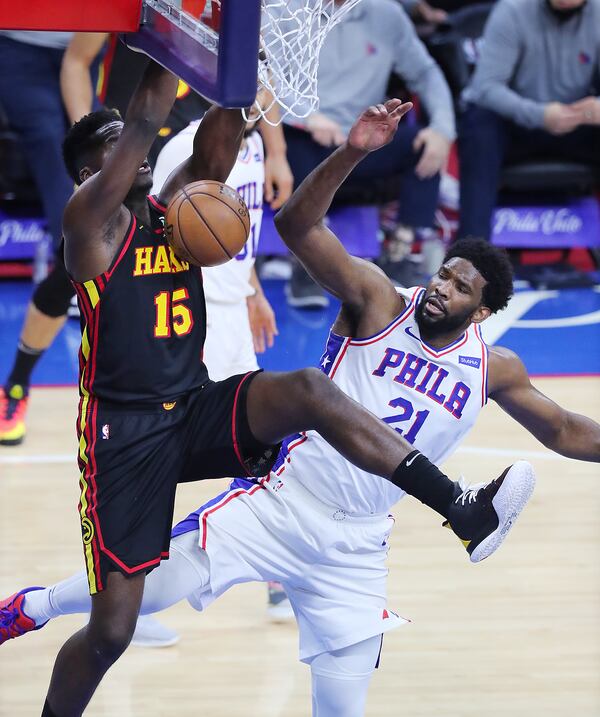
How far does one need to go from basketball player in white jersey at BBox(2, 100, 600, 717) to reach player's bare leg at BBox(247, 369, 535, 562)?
1.19 feet

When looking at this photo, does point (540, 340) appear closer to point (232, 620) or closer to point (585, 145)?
point (585, 145)

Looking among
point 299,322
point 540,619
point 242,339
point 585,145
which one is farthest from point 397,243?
point 540,619

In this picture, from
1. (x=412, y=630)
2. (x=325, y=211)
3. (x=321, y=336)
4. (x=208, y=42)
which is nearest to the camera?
(x=208, y=42)

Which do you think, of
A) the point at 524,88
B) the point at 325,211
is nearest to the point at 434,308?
the point at 325,211

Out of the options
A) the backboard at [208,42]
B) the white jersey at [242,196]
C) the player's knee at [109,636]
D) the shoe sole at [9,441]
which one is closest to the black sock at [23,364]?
the shoe sole at [9,441]

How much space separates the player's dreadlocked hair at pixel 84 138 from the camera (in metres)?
3.67

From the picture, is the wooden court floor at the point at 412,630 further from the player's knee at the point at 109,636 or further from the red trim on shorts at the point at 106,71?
the red trim on shorts at the point at 106,71

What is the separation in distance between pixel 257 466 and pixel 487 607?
5.35 ft

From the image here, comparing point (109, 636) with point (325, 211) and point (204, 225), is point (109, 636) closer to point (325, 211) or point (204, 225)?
point (204, 225)

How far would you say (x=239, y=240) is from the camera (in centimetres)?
358

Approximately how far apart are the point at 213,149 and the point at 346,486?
1072 millimetres

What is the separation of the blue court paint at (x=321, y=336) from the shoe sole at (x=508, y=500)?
4.06m

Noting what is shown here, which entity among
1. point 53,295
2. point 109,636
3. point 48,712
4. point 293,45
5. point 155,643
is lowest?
point 155,643

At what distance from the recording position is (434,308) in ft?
12.2
